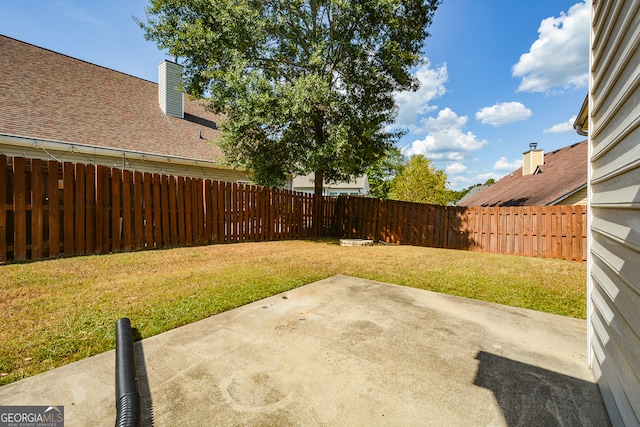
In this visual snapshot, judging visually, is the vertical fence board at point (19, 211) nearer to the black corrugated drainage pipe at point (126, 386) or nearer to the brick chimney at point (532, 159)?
the black corrugated drainage pipe at point (126, 386)

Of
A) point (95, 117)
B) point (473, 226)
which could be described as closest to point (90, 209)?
point (95, 117)

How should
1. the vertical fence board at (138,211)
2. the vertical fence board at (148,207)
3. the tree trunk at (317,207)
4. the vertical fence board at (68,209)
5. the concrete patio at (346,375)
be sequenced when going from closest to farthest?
1. the concrete patio at (346,375)
2. the vertical fence board at (68,209)
3. the vertical fence board at (138,211)
4. the vertical fence board at (148,207)
5. the tree trunk at (317,207)

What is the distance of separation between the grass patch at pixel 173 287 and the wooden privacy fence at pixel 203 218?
65 centimetres

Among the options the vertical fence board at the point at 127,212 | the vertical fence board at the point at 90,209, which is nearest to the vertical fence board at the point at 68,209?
the vertical fence board at the point at 90,209

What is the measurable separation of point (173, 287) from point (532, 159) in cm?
1973

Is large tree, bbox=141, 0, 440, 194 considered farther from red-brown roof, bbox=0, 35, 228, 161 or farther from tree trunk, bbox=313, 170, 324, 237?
red-brown roof, bbox=0, 35, 228, 161

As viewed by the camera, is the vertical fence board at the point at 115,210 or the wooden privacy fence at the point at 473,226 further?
the wooden privacy fence at the point at 473,226

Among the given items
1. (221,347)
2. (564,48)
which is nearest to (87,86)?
(221,347)

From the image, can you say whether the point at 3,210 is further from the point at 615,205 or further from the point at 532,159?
the point at 532,159

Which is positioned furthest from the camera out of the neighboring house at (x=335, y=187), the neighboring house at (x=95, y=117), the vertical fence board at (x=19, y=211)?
the neighboring house at (x=335, y=187)

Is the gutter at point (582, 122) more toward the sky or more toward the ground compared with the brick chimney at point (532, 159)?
more toward the ground

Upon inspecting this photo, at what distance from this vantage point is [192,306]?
3090 mm

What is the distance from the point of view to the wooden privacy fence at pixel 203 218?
201 inches

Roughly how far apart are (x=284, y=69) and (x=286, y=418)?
11.0 m
